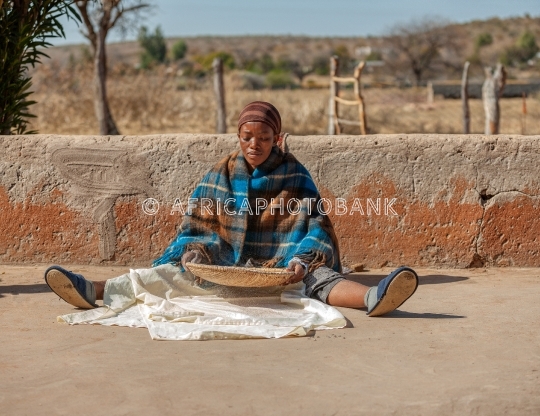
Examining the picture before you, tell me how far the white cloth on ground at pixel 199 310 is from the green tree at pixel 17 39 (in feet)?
7.64

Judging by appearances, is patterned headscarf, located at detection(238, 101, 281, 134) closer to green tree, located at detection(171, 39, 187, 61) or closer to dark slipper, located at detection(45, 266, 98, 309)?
dark slipper, located at detection(45, 266, 98, 309)

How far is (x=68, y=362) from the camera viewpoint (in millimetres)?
3328

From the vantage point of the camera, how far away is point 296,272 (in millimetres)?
4078

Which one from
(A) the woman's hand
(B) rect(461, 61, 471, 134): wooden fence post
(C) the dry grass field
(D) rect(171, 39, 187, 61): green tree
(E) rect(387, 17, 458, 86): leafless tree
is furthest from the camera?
(D) rect(171, 39, 187, 61): green tree

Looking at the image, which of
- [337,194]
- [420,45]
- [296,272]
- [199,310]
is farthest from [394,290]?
[420,45]

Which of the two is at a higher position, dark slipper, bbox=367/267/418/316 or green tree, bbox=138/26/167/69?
green tree, bbox=138/26/167/69

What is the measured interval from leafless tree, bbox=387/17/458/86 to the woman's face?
30.3 meters

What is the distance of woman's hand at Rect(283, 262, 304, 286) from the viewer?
407 centimetres

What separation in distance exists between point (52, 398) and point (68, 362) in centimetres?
43

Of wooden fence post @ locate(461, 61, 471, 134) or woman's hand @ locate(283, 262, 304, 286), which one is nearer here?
woman's hand @ locate(283, 262, 304, 286)

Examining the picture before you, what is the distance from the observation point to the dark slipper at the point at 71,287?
13.1 feet

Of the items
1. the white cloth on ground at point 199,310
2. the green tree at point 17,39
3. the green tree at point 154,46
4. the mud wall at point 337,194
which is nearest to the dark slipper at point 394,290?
the white cloth on ground at point 199,310

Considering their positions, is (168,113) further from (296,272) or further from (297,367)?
(297,367)

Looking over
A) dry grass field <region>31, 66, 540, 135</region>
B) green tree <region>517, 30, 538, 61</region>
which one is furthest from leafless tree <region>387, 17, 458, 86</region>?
dry grass field <region>31, 66, 540, 135</region>
